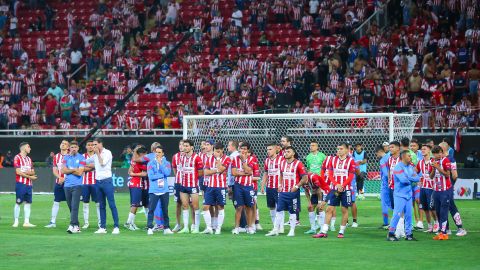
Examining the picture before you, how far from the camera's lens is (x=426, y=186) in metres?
21.6

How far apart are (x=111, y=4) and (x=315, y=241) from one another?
30.9 meters

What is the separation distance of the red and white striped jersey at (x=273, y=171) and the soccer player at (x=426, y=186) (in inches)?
116

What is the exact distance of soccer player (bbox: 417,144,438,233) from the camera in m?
21.4

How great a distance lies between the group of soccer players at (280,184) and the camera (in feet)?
67.3

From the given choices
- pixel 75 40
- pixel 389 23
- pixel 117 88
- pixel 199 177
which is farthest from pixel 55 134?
pixel 199 177

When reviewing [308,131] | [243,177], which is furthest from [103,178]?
[308,131]

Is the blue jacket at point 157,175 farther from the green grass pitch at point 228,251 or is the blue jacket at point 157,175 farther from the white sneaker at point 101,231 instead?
the white sneaker at point 101,231

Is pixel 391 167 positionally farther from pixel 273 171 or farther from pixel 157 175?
pixel 157 175

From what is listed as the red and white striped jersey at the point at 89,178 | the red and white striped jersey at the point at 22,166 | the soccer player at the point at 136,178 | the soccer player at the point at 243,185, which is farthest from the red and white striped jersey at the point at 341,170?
the red and white striped jersey at the point at 22,166

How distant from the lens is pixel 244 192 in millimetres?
21656

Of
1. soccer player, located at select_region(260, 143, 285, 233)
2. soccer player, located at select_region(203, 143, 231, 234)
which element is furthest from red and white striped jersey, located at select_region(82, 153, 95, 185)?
soccer player, located at select_region(260, 143, 285, 233)

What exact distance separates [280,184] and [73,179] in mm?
4660

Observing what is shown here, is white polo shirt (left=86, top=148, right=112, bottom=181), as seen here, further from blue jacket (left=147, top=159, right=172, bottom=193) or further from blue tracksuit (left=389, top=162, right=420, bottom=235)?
blue tracksuit (left=389, top=162, right=420, bottom=235)

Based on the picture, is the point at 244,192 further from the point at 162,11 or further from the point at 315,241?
the point at 162,11
